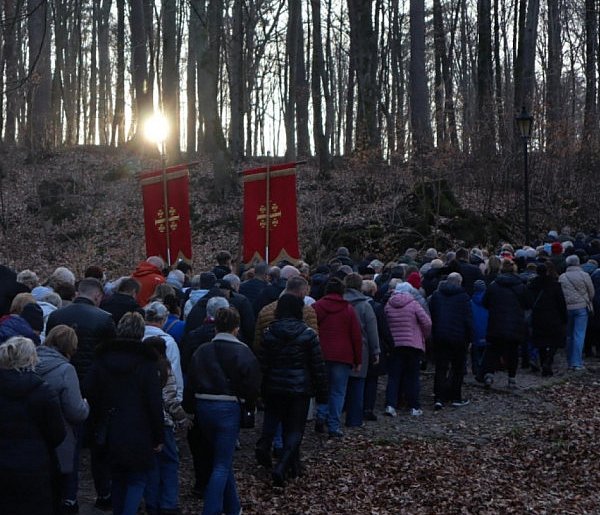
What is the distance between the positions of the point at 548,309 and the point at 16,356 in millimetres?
9734

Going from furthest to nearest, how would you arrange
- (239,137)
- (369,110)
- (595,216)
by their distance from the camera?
(239,137)
(369,110)
(595,216)

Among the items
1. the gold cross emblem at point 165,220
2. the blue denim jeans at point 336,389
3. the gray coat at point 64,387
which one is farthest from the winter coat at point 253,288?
the gold cross emblem at point 165,220

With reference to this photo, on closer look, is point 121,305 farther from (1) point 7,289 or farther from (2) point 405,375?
(2) point 405,375

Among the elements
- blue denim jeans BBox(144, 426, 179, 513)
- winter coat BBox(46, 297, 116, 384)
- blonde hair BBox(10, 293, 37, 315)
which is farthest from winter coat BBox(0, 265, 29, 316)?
blue denim jeans BBox(144, 426, 179, 513)

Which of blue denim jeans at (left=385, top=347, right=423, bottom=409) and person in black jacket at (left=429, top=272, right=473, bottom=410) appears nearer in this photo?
blue denim jeans at (left=385, top=347, right=423, bottom=409)

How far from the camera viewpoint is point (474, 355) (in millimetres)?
13711

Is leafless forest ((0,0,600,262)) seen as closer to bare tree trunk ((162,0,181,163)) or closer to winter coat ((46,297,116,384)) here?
bare tree trunk ((162,0,181,163))

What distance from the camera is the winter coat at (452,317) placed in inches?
458

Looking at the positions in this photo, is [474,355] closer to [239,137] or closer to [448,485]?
[448,485]

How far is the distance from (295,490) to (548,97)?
2430cm

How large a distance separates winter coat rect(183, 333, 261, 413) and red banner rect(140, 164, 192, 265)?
8652 millimetres

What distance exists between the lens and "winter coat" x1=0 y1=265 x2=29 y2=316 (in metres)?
9.73

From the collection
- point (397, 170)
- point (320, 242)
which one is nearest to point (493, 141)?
point (397, 170)

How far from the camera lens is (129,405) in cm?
666
